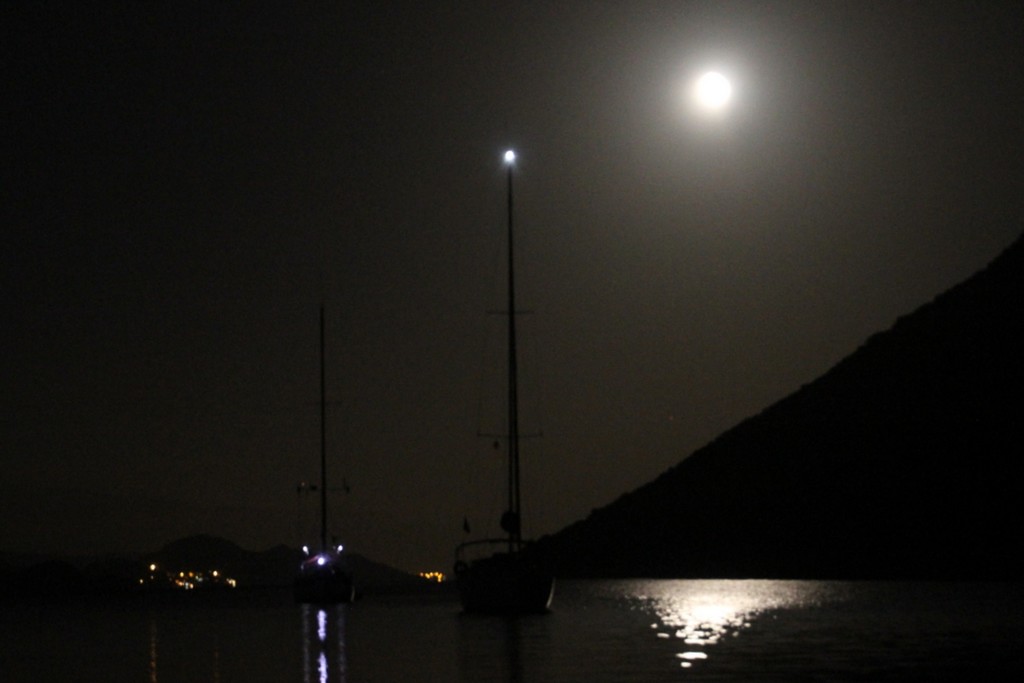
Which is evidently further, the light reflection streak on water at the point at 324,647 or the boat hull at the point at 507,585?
the boat hull at the point at 507,585

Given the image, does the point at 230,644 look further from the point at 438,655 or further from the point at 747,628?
the point at 747,628

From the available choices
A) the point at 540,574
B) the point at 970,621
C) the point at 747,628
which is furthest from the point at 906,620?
the point at 540,574

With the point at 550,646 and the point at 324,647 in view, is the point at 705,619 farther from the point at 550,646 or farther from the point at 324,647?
the point at 324,647

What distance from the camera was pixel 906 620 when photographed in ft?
253

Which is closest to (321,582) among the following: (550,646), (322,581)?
(322,581)

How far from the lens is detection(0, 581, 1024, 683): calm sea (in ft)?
151

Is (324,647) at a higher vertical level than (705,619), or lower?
higher

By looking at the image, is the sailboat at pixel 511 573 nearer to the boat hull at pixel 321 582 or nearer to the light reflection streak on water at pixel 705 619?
the light reflection streak on water at pixel 705 619

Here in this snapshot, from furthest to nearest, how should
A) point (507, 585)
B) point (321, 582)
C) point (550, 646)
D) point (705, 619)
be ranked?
point (321, 582) < point (705, 619) < point (507, 585) < point (550, 646)

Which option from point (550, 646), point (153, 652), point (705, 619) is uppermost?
point (550, 646)

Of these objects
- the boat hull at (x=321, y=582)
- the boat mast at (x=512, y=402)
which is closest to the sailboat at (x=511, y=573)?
the boat mast at (x=512, y=402)

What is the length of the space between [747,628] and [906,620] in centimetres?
1055

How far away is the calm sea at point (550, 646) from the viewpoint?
46.1 m

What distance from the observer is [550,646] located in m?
57.9
